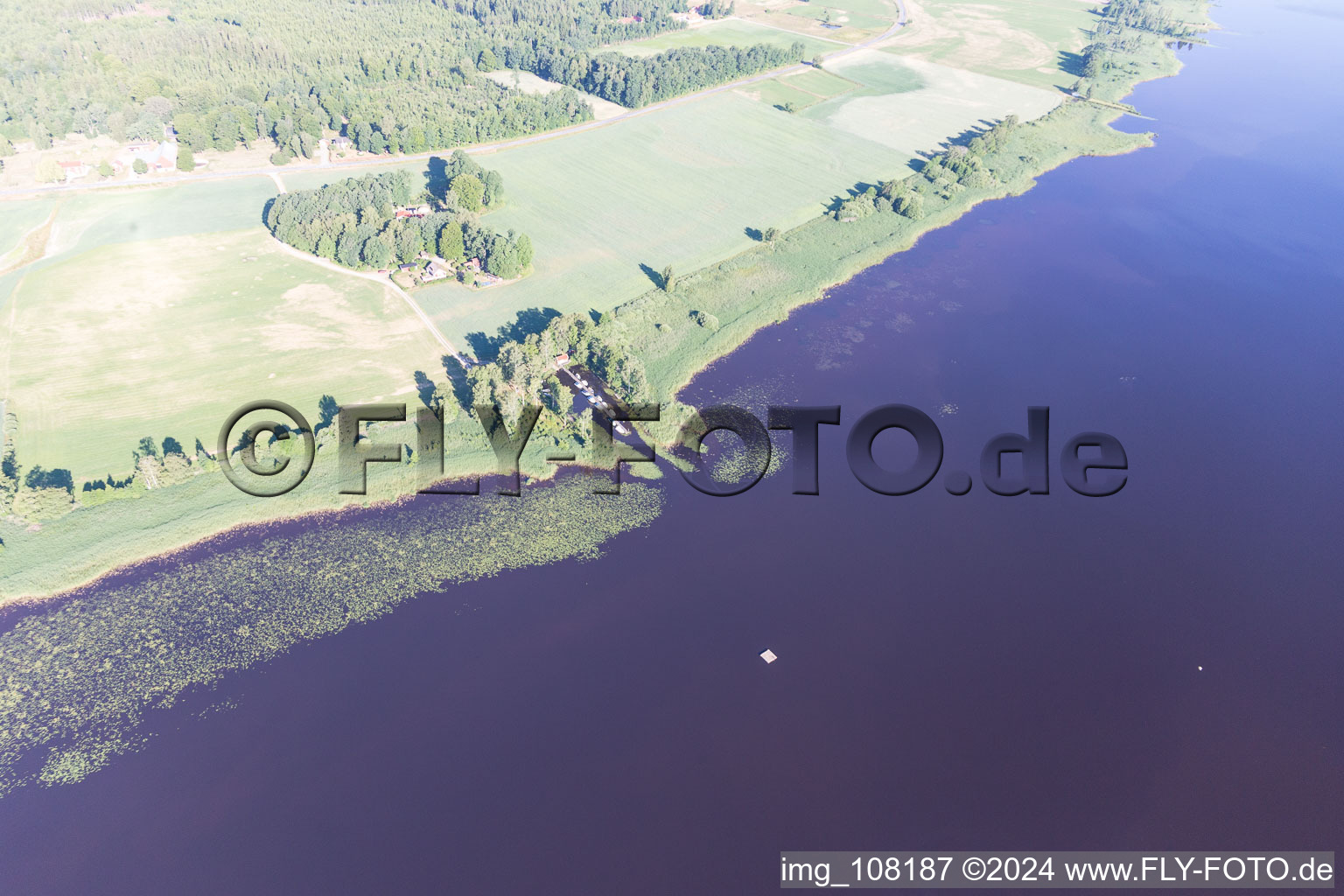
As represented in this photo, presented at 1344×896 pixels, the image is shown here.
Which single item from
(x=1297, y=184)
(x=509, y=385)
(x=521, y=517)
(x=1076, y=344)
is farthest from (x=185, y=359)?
(x=1297, y=184)

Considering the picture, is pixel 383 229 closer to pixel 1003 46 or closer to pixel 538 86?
pixel 538 86

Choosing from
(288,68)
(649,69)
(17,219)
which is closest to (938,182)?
(649,69)

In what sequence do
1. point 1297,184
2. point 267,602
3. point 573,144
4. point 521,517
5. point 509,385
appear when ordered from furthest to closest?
point 573,144 < point 1297,184 < point 509,385 < point 521,517 < point 267,602

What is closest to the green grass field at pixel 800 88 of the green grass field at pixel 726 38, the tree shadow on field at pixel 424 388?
the green grass field at pixel 726 38

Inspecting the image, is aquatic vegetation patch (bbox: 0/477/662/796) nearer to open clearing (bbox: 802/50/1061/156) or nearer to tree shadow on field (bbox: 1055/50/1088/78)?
open clearing (bbox: 802/50/1061/156)

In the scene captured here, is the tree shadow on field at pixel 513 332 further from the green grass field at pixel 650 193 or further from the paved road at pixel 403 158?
the paved road at pixel 403 158

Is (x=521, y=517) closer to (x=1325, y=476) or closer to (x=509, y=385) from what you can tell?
(x=509, y=385)
